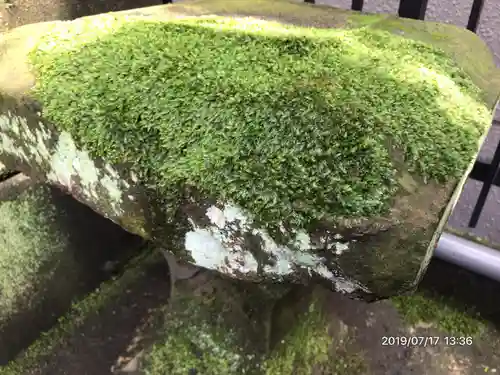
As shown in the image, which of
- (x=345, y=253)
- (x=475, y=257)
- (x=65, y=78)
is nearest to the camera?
(x=345, y=253)

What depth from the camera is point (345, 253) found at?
747 mm

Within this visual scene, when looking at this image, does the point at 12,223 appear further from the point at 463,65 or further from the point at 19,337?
the point at 463,65

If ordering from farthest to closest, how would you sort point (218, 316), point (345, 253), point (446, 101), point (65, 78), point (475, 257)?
point (475, 257), point (218, 316), point (65, 78), point (446, 101), point (345, 253)

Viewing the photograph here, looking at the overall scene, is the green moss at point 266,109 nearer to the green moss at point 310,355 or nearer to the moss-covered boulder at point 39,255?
the moss-covered boulder at point 39,255

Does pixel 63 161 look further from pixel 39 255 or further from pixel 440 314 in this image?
pixel 440 314

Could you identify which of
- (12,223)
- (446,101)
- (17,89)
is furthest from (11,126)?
(446,101)

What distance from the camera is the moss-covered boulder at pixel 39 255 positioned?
4.51 feet

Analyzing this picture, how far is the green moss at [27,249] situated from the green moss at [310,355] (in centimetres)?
68

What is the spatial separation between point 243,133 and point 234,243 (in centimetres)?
18

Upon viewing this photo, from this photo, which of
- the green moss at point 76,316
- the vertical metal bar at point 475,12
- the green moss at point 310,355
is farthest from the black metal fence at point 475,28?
the green moss at point 76,316

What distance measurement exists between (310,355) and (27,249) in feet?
2.71

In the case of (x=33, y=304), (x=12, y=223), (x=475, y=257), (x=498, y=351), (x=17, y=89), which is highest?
(x=17, y=89)

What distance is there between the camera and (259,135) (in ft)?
2.64

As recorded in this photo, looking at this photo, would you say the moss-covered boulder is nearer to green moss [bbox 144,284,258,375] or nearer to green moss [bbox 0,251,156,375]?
green moss [bbox 0,251,156,375]
